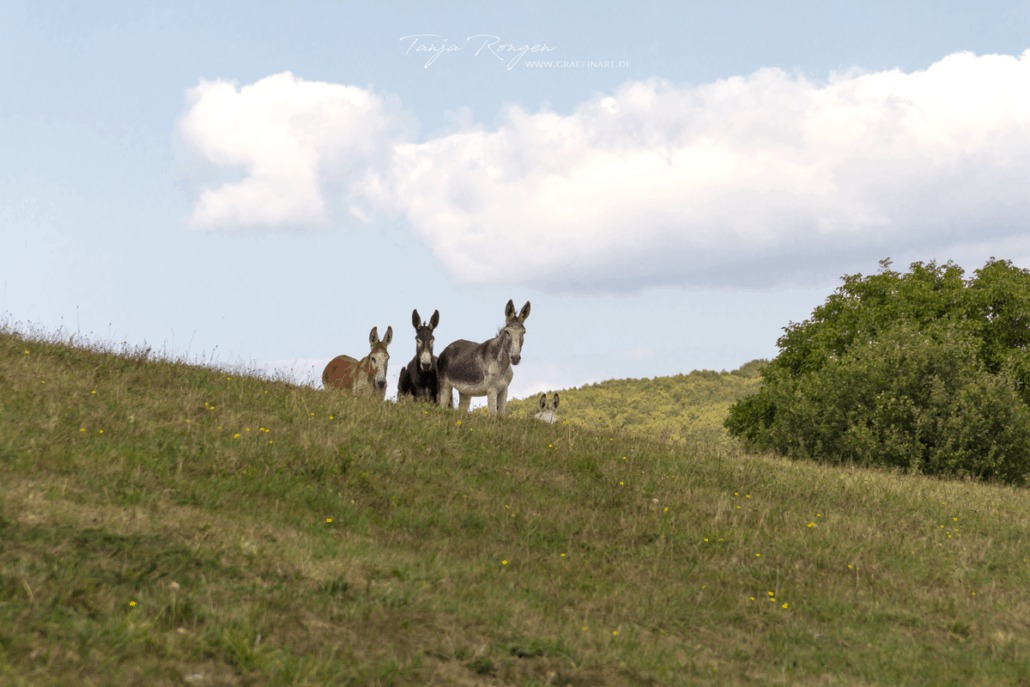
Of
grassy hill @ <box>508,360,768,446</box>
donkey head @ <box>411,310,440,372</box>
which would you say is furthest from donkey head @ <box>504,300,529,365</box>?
grassy hill @ <box>508,360,768,446</box>

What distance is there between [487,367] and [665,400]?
59.9 metres

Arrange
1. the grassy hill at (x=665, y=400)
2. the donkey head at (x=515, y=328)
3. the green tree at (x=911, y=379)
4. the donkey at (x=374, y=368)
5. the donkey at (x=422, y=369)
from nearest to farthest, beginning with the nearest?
the donkey head at (x=515, y=328) < the donkey at (x=422, y=369) < the donkey at (x=374, y=368) < the green tree at (x=911, y=379) < the grassy hill at (x=665, y=400)

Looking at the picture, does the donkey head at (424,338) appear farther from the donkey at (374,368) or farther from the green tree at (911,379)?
the green tree at (911,379)

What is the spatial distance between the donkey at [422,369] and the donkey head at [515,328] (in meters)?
2.24

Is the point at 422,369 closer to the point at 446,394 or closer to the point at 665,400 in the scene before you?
the point at 446,394

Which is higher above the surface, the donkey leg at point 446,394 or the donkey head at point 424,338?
the donkey head at point 424,338

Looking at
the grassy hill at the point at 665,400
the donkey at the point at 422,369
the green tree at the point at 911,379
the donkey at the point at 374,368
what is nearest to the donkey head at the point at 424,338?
the donkey at the point at 422,369

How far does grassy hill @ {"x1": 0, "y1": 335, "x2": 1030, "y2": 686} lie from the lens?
22.6ft

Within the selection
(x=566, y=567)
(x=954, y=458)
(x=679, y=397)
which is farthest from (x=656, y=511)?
(x=679, y=397)

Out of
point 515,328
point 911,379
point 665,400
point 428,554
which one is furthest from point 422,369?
point 665,400

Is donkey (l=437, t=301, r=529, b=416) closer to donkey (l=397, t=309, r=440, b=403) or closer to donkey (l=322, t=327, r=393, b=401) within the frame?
donkey (l=397, t=309, r=440, b=403)

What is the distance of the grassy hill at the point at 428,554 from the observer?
6.89 metres

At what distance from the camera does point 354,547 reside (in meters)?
9.62

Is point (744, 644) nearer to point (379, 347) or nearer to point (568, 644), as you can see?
point (568, 644)
